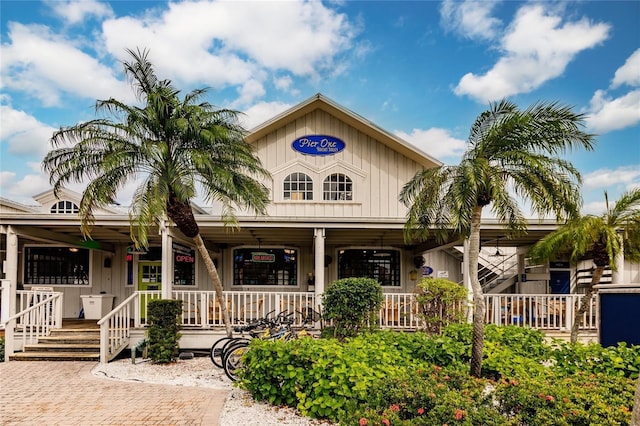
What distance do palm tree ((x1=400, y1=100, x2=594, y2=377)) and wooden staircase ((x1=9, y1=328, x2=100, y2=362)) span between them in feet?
24.2

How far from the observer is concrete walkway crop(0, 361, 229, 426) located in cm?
541

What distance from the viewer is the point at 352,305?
8.17 metres

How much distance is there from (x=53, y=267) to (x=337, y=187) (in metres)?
8.98

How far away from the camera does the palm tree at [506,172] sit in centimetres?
621

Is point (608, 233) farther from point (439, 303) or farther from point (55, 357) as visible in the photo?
point (55, 357)

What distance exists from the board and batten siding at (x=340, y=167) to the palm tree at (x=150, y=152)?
3390 mm

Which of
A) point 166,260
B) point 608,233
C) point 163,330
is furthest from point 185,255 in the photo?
point 608,233

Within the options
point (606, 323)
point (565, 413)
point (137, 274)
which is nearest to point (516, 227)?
point (606, 323)

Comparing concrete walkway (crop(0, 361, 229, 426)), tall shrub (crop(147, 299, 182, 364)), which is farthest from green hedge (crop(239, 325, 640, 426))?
tall shrub (crop(147, 299, 182, 364))

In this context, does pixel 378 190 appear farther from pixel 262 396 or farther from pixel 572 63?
pixel 262 396

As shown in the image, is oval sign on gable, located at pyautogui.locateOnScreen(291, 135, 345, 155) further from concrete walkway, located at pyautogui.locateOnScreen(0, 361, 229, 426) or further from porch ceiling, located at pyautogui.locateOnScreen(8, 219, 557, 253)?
concrete walkway, located at pyautogui.locateOnScreen(0, 361, 229, 426)

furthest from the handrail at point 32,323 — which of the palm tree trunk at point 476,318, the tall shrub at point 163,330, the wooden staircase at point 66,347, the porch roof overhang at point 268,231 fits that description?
the palm tree trunk at point 476,318

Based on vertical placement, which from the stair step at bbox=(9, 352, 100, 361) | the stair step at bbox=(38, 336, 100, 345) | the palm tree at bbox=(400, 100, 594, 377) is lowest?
the stair step at bbox=(9, 352, 100, 361)

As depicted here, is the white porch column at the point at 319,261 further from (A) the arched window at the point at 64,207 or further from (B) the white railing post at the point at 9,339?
(A) the arched window at the point at 64,207
